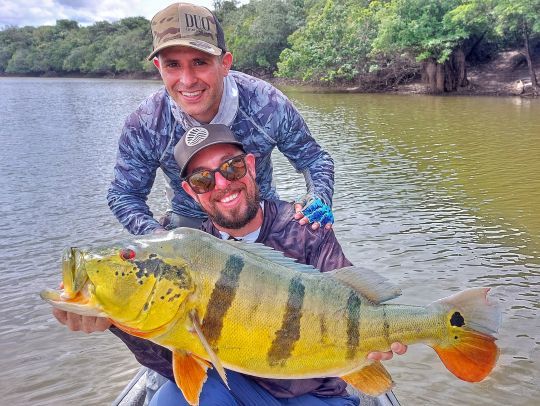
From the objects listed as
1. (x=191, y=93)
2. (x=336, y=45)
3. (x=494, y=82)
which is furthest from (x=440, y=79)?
(x=191, y=93)

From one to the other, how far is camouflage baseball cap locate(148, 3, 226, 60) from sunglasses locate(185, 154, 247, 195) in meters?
0.89

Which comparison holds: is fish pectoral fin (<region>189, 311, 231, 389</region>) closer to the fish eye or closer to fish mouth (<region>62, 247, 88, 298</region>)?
the fish eye

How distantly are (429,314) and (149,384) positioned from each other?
82.1 inches

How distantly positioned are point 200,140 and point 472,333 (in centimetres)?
179

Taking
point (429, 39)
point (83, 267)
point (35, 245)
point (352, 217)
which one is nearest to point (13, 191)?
point (35, 245)

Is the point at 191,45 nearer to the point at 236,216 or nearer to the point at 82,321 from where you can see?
the point at 236,216

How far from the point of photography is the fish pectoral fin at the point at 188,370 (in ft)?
8.31

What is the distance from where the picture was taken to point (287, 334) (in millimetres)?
2584

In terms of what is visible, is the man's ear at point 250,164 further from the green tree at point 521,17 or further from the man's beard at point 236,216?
the green tree at point 521,17

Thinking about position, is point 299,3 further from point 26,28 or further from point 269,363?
point 26,28

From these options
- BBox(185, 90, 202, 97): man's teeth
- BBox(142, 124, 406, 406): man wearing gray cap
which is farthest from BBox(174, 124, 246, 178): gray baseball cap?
BBox(185, 90, 202, 97): man's teeth

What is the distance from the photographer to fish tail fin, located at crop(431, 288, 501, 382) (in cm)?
258

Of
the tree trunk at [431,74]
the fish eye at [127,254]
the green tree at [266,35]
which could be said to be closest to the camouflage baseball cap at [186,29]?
the fish eye at [127,254]

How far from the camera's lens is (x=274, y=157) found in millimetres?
16609
